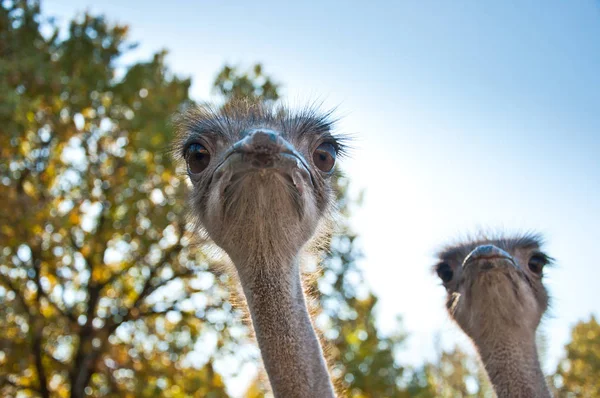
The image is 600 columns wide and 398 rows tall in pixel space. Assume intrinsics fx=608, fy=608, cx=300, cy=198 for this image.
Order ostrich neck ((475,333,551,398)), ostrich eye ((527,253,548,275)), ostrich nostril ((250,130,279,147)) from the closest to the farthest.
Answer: ostrich nostril ((250,130,279,147)), ostrich neck ((475,333,551,398)), ostrich eye ((527,253,548,275))

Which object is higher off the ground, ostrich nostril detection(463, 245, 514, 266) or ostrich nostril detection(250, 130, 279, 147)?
ostrich nostril detection(250, 130, 279, 147)

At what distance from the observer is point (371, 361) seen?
781cm

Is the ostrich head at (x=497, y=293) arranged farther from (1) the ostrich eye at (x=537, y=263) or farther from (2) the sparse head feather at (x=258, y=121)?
(2) the sparse head feather at (x=258, y=121)

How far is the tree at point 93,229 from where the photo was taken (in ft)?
29.1

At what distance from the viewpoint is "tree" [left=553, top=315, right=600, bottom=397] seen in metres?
12.0

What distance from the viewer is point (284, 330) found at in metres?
2.34

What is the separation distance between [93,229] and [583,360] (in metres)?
10.4

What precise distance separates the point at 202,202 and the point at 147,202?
7134 millimetres

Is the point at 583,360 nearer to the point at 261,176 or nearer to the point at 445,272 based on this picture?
the point at 445,272

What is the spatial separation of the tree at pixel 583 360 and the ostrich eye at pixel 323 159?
10.0 metres

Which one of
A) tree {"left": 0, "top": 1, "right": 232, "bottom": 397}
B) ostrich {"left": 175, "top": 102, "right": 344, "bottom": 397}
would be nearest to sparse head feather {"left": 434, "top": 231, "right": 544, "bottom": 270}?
ostrich {"left": 175, "top": 102, "right": 344, "bottom": 397}

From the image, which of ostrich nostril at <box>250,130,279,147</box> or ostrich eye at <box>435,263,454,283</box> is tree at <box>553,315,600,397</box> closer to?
ostrich eye at <box>435,263,454,283</box>

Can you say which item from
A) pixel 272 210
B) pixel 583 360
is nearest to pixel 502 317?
Result: pixel 272 210

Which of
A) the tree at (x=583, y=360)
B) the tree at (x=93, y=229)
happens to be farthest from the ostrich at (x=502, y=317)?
the tree at (x=583, y=360)
